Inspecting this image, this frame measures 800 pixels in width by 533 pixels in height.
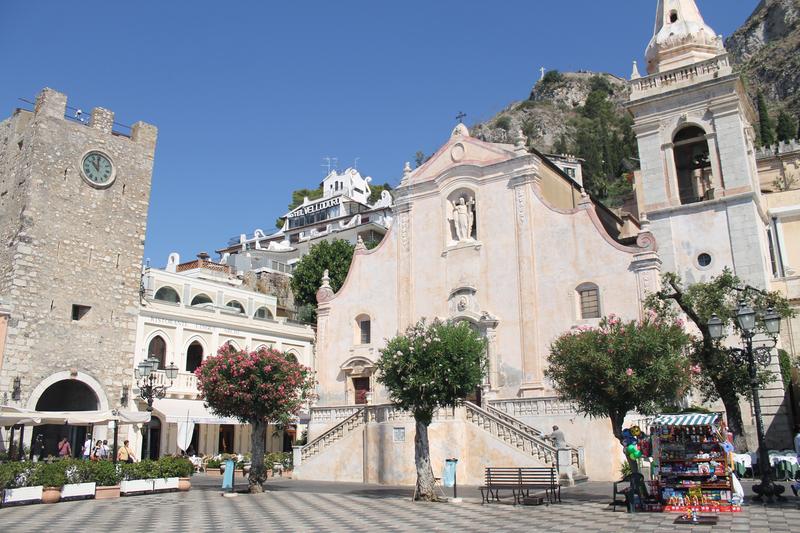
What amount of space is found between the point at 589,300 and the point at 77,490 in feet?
66.0

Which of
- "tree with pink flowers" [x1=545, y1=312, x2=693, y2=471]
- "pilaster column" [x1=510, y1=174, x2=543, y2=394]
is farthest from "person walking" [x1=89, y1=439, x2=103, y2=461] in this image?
"tree with pink flowers" [x1=545, y1=312, x2=693, y2=471]


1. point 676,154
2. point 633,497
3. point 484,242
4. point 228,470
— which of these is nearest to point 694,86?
point 676,154

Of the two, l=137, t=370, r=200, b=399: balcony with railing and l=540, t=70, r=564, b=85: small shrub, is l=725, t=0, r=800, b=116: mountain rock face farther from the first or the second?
l=137, t=370, r=200, b=399: balcony with railing

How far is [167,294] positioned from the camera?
4434 centimetres

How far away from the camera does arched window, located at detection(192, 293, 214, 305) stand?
151ft

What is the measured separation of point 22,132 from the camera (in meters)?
33.3

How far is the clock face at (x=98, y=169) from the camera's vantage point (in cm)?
3378

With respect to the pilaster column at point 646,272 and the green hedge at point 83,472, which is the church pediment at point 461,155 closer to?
the pilaster column at point 646,272

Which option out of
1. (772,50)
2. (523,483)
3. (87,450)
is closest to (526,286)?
(523,483)

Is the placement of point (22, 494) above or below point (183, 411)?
below

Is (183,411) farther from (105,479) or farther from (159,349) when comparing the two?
(105,479)

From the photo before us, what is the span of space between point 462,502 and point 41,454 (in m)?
22.3

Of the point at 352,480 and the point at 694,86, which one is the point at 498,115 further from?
the point at 352,480

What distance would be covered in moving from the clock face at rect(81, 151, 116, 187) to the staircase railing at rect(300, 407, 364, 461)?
17806mm
